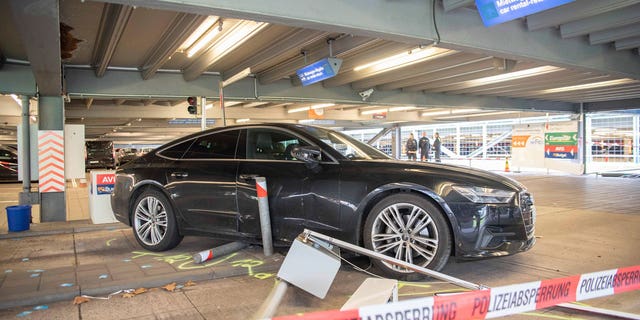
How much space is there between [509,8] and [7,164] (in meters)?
20.1

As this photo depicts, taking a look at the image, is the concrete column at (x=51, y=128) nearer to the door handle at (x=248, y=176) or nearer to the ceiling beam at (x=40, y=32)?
the ceiling beam at (x=40, y=32)

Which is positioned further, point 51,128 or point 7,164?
point 7,164

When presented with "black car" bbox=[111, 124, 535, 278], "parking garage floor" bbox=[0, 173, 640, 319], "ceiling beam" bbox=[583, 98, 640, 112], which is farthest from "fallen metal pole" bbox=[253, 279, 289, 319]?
"ceiling beam" bbox=[583, 98, 640, 112]

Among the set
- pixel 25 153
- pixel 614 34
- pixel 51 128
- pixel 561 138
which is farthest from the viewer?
pixel 561 138

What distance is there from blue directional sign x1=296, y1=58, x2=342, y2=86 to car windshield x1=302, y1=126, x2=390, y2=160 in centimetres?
310

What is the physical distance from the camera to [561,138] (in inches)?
745

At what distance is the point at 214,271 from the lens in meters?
4.37

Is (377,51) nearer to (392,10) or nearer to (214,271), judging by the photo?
(392,10)

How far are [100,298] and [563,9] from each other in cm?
680

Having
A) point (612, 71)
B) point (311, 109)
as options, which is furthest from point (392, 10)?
point (311, 109)

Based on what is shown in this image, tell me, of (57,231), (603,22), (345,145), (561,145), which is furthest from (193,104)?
(561,145)

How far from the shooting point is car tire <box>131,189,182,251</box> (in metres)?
5.29

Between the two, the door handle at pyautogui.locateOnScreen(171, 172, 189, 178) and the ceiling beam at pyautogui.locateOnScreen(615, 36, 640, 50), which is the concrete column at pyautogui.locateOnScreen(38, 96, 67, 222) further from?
the ceiling beam at pyautogui.locateOnScreen(615, 36, 640, 50)

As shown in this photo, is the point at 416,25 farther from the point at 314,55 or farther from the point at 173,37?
the point at 173,37
